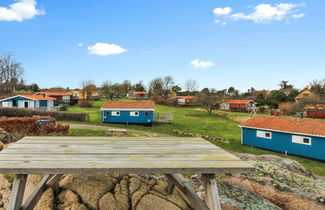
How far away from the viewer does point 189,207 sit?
3.75 meters

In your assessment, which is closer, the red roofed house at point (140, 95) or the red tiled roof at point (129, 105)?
the red tiled roof at point (129, 105)

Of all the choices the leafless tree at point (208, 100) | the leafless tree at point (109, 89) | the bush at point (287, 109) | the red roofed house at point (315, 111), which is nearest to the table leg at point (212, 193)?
the leafless tree at point (208, 100)

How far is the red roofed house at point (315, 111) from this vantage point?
4534 cm

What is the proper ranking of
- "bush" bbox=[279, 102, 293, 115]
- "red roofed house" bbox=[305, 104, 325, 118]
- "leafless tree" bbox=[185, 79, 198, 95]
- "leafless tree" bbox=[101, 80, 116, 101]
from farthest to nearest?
1. "leafless tree" bbox=[185, 79, 198, 95]
2. "leafless tree" bbox=[101, 80, 116, 101]
3. "bush" bbox=[279, 102, 293, 115]
4. "red roofed house" bbox=[305, 104, 325, 118]

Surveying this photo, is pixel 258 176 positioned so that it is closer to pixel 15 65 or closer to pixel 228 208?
pixel 228 208

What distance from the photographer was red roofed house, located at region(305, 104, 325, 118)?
1785 inches

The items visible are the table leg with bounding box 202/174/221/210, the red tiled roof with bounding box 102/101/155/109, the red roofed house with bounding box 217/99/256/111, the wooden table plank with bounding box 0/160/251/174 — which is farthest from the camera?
the red roofed house with bounding box 217/99/256/111

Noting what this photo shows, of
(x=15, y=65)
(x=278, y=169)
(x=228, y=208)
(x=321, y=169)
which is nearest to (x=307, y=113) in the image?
(x=321, y=169)

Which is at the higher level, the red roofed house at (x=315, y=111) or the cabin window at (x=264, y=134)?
the red roofed house at (x=315, y=111)

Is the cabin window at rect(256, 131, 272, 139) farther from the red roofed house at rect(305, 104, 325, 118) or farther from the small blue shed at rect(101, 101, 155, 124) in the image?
the red roofed house at rect(305, 104, 325, 118)

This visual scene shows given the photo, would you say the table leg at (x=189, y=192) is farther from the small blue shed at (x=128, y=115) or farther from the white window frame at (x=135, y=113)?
the white window frame at (x=135, y=113)

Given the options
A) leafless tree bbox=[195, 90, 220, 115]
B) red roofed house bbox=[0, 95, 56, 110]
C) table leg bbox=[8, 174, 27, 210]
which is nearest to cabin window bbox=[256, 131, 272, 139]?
table leg bbox=[8, 174, 27, 210]

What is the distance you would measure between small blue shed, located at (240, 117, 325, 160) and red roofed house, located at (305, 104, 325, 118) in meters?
33.7

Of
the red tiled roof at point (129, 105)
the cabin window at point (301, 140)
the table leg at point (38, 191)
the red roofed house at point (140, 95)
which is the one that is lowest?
the cabin window at point (301, 140)
